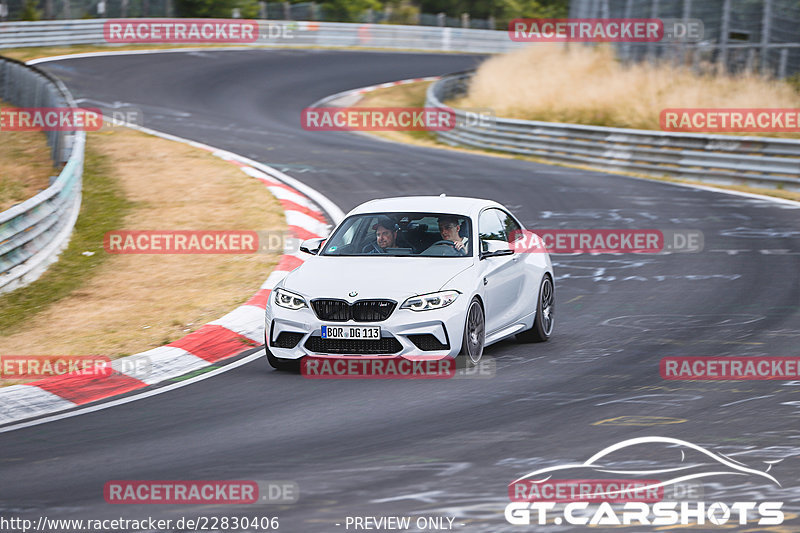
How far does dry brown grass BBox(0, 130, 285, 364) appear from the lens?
1103cm

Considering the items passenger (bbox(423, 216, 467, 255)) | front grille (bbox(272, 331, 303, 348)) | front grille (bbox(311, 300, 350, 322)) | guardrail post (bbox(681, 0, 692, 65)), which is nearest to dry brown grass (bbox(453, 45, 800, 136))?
guardrail post (bbox(681, 0, 692, 65))

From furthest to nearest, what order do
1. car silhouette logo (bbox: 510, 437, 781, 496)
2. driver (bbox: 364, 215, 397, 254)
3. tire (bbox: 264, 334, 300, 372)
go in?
driver (bbox: 364, 215, 397, 254) < tire (bbox: 264, 334, 300, 372) < car silhouette logo (bbox: 510, 437, 781, 496)

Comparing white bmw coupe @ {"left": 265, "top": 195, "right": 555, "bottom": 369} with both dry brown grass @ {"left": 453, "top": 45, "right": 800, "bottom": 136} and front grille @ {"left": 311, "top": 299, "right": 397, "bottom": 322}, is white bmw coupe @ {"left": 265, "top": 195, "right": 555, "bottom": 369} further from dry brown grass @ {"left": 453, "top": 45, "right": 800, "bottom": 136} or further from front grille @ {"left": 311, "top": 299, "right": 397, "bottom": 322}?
dry brown grass @ {"left": 453, "top": 45, "right": 800, "bottom": 136}

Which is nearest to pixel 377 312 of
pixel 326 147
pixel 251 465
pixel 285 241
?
pixel 251 465

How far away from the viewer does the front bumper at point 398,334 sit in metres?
8.98

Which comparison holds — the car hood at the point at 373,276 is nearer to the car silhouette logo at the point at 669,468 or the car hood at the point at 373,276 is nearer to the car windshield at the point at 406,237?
the car windshield at the point at 406,237

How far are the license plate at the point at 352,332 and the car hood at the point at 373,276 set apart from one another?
0.80 feet

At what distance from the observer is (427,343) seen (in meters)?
9.05

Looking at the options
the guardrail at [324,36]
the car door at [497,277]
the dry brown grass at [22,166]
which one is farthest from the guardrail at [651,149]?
the guardrail at [324,36]

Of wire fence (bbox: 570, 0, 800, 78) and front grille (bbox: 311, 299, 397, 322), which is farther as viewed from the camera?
wire fence (bbox: 570, 0, 800, 78)

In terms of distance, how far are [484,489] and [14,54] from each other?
1524 inches

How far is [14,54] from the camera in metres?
41.0

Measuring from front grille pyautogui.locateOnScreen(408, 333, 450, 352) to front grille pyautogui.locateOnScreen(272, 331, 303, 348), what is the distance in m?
0.94

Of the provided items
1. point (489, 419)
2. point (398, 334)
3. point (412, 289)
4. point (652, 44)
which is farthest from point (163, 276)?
point (652, 44)
